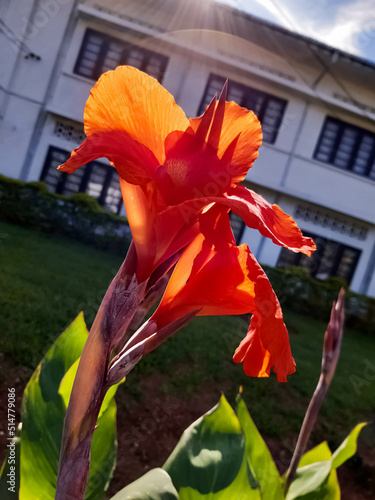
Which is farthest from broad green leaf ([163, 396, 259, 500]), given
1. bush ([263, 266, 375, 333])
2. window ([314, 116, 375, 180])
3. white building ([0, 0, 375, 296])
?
window ([314, 116, 375, 180])

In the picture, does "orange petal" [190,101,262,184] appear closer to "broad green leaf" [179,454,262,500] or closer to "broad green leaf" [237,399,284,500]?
"broad green leaf" [179,454,262,500]

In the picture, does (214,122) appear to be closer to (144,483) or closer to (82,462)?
(82,462)

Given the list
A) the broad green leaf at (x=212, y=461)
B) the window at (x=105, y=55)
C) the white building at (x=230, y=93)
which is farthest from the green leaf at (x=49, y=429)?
the window at (x=105, y=55)

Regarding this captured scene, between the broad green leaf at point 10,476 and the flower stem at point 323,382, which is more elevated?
the flower stem at point 323,382

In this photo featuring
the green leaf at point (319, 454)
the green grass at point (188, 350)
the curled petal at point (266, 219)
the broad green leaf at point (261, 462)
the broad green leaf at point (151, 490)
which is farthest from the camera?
the green grass at point (188, 350)

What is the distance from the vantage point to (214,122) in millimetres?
360

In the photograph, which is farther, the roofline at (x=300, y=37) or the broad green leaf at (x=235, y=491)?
the roofline at (x=300, y=37)

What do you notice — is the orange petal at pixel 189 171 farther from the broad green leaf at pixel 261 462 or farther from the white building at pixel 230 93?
the white building at pixel 230 93

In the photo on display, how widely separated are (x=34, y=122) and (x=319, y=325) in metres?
5.04

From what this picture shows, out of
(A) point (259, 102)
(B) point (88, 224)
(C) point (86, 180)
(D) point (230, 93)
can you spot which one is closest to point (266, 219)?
(B) point (88, 224)

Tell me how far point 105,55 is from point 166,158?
6.86 m

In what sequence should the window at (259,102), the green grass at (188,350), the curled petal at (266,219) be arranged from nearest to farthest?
the curled petal at (266,219) → the green grass at (188,350) → the window at (259,102)

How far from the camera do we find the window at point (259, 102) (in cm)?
669

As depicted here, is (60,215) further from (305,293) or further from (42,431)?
(42,431)
